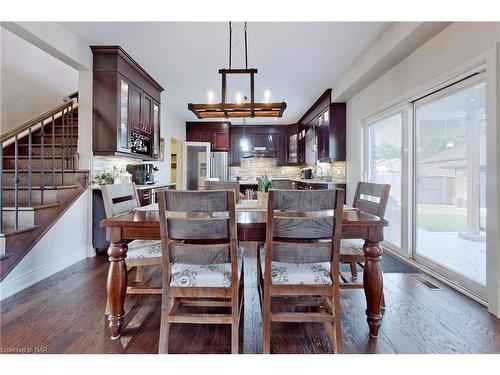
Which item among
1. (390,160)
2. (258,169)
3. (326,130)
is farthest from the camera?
(258,169)

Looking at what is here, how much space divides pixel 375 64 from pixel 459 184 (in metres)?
1.66

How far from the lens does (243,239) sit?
159 centimetres

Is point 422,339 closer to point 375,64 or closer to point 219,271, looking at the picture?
point 219,271

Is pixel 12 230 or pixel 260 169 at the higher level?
pixel 260 169

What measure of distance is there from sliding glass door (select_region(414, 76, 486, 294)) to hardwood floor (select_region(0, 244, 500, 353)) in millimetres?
451

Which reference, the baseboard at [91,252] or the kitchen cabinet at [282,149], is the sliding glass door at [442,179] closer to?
the baseboard at [91,252]

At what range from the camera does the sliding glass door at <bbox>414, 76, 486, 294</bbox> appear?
7.54ft

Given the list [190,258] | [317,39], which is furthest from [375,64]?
[190,258]

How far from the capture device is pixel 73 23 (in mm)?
2760

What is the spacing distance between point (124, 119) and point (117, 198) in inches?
72.8

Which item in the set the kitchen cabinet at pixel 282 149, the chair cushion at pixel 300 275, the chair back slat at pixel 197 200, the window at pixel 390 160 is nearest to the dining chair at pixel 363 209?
the chair cushion at pixel 300 275

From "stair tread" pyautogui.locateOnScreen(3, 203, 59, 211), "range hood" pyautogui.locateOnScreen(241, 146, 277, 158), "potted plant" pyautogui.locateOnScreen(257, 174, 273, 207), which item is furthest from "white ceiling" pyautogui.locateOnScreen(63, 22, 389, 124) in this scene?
"range hood" pyautogui.locateOnScreen(241, 146, 277, 158)

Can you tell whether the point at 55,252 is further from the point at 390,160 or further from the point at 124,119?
the point at 390,160

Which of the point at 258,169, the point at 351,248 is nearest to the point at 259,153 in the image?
the point at 258,169
